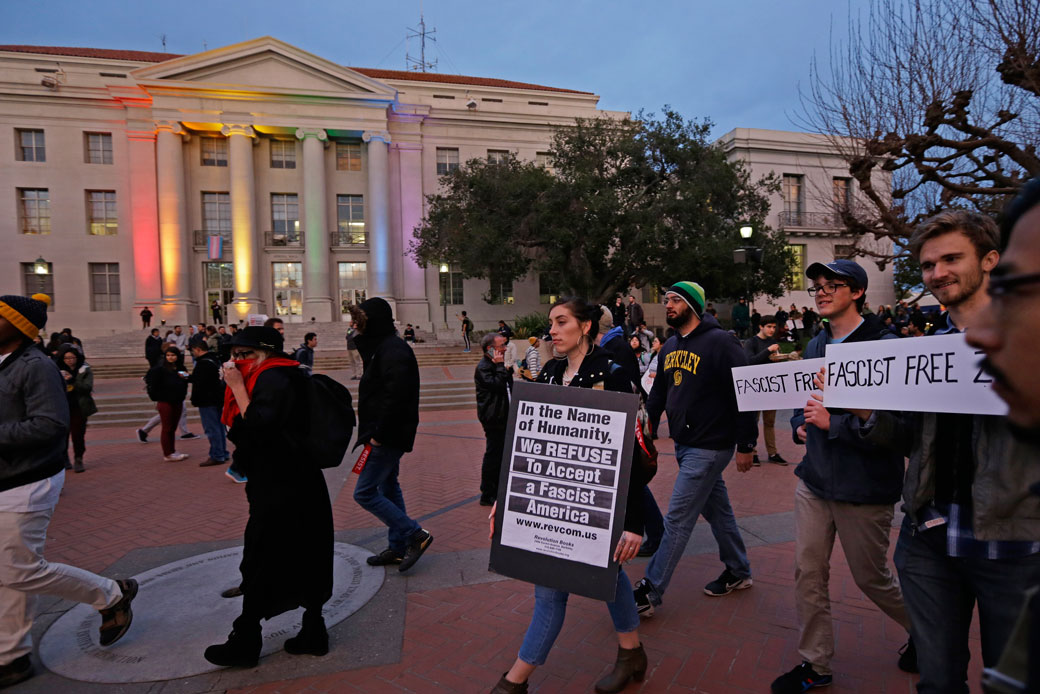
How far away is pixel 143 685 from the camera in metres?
3.13

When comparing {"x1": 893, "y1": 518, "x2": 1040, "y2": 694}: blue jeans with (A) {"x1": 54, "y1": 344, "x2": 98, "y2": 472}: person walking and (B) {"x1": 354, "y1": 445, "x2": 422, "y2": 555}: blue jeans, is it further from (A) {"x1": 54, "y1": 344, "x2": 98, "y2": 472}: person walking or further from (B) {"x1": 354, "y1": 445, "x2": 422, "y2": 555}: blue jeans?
(A) {"x1": 54, "y1": 344, "x2": 98, "y2": 472}: person walking

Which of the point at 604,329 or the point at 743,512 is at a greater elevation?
the point at 604,329

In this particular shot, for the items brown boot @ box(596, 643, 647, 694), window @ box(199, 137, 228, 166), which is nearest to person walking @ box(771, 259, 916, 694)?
brown boot @ box(596, 643, 647, 694)

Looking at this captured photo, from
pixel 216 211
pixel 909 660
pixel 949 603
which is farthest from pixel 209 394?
pixel 216 211

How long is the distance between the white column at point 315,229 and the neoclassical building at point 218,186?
0.29 ft

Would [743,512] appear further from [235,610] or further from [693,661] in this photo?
[235,610]

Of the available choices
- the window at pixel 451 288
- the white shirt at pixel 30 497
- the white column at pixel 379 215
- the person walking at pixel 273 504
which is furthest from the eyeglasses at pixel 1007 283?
the window at pixel 451 288

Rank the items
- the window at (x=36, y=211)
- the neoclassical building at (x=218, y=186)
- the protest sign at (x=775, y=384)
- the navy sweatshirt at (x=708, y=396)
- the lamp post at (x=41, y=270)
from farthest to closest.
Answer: the window at (x=36, y=211)
the neoclassical building at (x=218, y=186)
the lamp post at (x=41, y=270)
the navy sweatshirt at (x=708, y=396)
the protest sign at (x=775, y=384)

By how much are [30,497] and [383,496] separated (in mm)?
2204

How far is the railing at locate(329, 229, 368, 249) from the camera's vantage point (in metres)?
34.8

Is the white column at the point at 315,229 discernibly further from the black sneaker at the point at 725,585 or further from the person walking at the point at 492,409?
the black sneaker at the point at 725,585

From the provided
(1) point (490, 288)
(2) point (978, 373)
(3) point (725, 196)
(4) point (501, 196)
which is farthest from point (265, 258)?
(2) point (978, 373)

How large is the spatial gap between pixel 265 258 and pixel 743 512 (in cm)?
3454

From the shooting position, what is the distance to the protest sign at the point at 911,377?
1.92m
